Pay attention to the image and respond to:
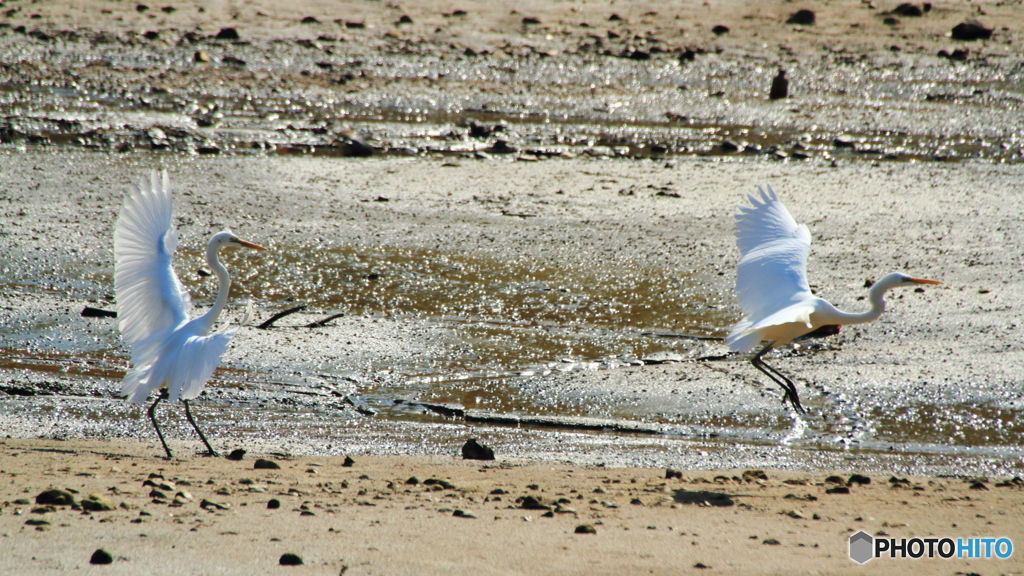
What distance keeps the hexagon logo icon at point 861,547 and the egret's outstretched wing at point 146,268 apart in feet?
12.5

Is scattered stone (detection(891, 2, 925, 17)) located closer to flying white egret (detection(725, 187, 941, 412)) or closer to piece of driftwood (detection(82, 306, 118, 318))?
flying white egret (detection(725, 187, 941, 412))

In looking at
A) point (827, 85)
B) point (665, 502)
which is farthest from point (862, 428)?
point (827, 85)

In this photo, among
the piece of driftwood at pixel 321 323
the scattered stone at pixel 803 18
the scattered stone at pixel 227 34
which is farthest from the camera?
the scattered stone at pixel 803 18

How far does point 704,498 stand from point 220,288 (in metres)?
3.16

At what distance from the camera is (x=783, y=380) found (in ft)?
22.9

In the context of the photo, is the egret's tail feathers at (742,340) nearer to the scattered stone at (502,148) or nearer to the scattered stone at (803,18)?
the scattered stone at (502,148)

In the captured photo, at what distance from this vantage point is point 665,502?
4.96 meters

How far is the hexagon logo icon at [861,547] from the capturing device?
14.2 feet

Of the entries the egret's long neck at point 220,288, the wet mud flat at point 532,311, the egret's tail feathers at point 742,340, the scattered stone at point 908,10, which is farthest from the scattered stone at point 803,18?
the egret's long neck at point 220,288

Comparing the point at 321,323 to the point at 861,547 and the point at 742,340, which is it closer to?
the point at 742,340

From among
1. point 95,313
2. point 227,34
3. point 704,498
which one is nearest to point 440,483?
point 704,498

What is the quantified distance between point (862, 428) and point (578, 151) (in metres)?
7.34

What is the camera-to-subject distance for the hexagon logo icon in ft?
14.2

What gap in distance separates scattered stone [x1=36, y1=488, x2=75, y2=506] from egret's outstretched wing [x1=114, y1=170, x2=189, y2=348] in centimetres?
168
